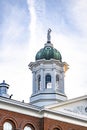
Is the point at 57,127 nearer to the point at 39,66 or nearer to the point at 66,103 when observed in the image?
the point at 66,103

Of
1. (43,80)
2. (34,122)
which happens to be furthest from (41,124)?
(43,80)

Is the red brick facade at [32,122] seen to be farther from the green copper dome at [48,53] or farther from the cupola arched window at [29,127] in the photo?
the green copper dome at [48,53]

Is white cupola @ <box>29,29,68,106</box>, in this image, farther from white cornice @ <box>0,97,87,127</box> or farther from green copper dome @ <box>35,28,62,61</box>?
white cornice @ <box>0,97,87,127</box>

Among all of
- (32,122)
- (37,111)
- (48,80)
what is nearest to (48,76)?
(48,80)

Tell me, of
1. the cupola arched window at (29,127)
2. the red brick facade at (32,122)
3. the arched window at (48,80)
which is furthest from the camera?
the arched window at (48,80)

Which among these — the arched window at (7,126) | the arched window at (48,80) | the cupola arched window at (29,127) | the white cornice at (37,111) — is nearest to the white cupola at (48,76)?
the arched window at (48,80)

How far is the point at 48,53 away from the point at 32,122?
12036mm

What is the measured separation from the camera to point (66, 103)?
47312 mm

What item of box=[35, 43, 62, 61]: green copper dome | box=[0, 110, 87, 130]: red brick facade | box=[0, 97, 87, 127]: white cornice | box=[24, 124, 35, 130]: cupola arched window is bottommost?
box=[24, 124, 35, 130]: cupola arched window

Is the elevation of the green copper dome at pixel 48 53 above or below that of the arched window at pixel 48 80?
above

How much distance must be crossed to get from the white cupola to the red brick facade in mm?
4298

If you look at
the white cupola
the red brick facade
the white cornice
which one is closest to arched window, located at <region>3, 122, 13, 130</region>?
the red brick facade

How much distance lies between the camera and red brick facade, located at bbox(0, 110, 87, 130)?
42.6m

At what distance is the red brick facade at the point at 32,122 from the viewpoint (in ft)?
140
